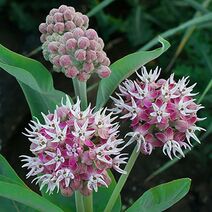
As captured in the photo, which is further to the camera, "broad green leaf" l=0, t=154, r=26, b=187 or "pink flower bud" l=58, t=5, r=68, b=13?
"broad green leaf" l=0, t=154, r=26, b=187

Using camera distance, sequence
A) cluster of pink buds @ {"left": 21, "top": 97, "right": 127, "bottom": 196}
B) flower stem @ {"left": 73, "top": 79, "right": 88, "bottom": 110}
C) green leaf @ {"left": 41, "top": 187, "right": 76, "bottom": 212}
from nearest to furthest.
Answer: cluster of pink buds @ {"left": 21, "top": 97, "right": 127, "bottom": 196}, flower stem @ {"left": 73, "top": 79, "right": 88, "bottom": 110}, green leaf @ {"left": 41, "top": 187, "right": 76, "bottom": 212}

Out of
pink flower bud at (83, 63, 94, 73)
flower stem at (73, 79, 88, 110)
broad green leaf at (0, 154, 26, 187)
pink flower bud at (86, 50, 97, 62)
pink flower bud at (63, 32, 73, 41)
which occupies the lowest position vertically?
broad green leaf at (0, 154, 26, 187)

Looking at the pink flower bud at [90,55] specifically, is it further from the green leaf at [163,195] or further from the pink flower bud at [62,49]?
the green leaf at [163,195]

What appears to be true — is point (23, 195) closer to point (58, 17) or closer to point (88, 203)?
point (88, 203)

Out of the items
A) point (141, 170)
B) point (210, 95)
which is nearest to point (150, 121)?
point (210, 95)

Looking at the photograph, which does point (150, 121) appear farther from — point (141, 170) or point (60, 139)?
point (141, 170)

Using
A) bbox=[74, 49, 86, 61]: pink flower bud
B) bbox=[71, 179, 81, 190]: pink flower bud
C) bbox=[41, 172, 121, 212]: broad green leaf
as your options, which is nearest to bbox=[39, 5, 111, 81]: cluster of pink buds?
bbox=[74, 49, 86, 61]: pink flower bud

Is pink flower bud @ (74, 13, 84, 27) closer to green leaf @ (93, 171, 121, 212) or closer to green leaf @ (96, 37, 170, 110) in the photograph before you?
green leaf @ (96, 37, 170, 110)
